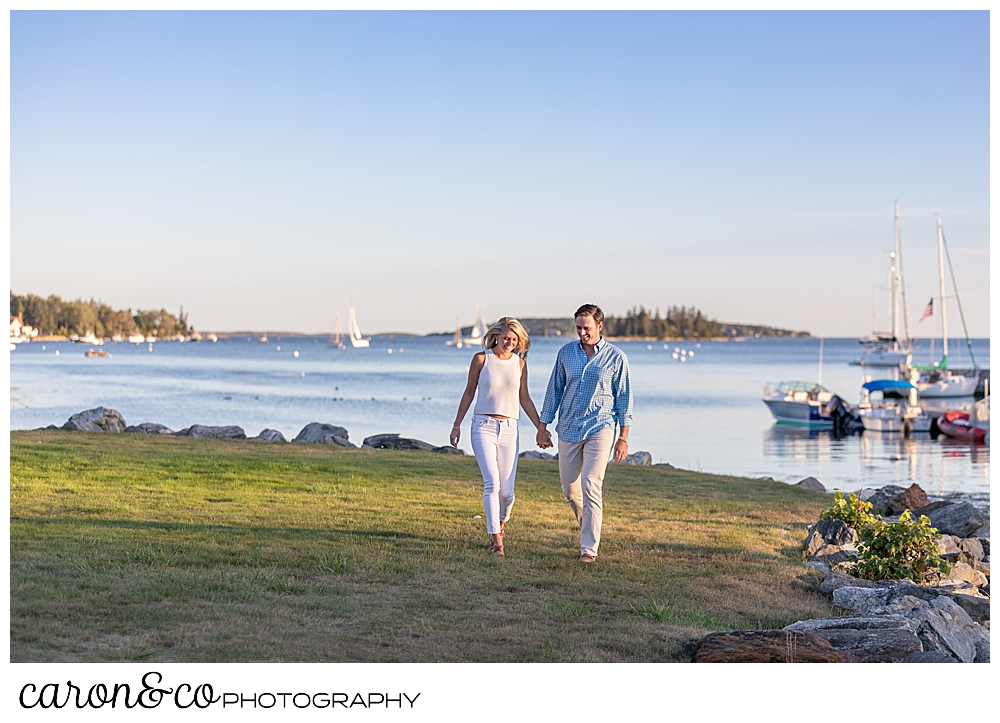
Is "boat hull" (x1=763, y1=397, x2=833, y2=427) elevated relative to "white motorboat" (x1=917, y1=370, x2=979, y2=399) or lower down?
lower down

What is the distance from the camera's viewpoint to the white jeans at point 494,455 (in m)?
7.44

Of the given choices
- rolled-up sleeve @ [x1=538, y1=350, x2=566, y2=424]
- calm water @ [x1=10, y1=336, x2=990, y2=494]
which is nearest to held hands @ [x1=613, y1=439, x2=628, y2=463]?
rolled-up sleeve @ [x1=538, y1=350, x2=566, y2=424]

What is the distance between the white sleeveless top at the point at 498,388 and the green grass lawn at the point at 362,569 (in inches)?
45.9

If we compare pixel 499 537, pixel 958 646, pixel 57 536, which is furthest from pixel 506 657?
pixel 57 536

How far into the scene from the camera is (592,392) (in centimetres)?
731

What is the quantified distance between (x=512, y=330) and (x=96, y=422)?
1221cm

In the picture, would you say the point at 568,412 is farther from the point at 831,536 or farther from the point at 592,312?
the point at 831,536

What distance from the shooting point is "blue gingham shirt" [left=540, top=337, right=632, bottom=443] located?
7.31 meters

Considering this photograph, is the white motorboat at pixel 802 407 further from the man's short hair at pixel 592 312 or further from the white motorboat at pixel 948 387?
the man's short hair at pixel 592 312

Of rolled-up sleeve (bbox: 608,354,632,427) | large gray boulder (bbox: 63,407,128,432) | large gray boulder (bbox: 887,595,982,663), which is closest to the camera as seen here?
large gray boulder (bbox: 887,595,982,663)

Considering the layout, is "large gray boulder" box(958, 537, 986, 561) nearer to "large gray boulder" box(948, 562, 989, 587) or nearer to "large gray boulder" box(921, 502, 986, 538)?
"large gray boulder" box(921, 502, 986, 538)

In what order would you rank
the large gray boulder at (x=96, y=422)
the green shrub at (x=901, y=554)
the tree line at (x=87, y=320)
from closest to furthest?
1. the green shrub at (x=901, y=554)
2. the large gray boulder at (x=96, y=422)
3. the tree line at (x=87, y=320)

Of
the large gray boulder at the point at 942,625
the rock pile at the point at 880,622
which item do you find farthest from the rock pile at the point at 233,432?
the large gray boulder at the point at 942,625

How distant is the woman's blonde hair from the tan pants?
34.2 inches
